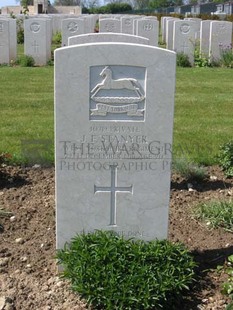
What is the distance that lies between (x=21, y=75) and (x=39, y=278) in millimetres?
9419

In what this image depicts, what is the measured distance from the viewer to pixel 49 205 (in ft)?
16.0

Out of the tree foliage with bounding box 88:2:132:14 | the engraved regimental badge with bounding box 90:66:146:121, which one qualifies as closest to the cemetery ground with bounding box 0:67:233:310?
the engraved regimental badge with bounding box 90:66:146:121

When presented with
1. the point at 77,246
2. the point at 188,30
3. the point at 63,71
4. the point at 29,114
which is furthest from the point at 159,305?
the point at 188,30

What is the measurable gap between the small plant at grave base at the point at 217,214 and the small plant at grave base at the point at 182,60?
35.2ft

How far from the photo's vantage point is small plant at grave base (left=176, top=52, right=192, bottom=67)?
15.0m

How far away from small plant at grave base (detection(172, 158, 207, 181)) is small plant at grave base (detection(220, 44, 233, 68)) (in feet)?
33.3

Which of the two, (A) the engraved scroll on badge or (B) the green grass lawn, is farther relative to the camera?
(B) the green grass lawn

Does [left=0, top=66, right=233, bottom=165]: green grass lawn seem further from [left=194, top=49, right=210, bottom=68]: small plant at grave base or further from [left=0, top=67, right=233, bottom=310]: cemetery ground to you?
[left=194, top=49, right=210, bottom=68]: small plant at grave base

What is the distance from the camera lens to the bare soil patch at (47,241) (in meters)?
3.48

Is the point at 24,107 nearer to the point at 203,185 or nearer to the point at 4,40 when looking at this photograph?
the point at 203,185

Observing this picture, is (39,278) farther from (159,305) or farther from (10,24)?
(10,24)

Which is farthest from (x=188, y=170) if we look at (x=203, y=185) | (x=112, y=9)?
(x=112, y=9)

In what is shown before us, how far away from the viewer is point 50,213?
4.68 metres

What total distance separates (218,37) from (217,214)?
1186cm
